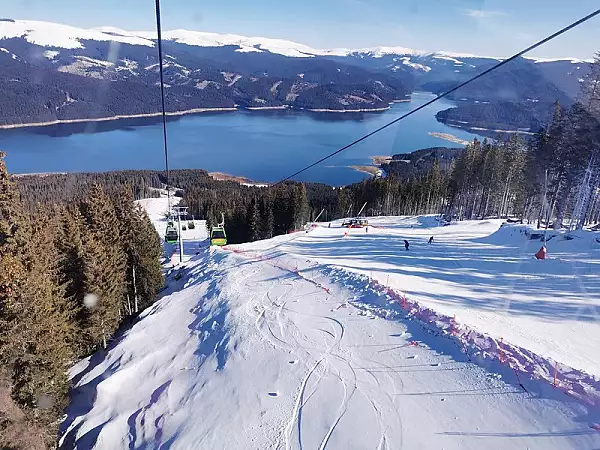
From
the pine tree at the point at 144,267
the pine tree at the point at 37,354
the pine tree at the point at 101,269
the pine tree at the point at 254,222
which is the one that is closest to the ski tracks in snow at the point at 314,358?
the pine tree at the point at 37,354

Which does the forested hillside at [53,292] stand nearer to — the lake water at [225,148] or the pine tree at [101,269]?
the pine tree at [101,269]

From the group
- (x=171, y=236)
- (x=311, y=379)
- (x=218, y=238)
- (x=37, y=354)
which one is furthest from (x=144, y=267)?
(x=311, y=379)

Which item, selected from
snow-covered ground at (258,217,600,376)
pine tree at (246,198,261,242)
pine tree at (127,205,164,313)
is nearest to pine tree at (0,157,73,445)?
pine tree at (127,205,164,313)

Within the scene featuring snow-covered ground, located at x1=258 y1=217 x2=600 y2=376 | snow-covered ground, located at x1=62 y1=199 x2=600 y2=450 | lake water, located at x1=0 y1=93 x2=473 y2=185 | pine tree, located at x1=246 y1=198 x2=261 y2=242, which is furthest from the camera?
lake water, located at x1=0 y1=93 x2=473 y2=185

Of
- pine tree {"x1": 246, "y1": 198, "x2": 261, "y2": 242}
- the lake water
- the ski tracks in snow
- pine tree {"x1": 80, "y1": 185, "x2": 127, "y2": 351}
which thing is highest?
the ski tracks in snow

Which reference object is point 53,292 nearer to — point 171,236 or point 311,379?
point 311,379

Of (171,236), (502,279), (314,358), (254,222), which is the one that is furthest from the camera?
(254,222)

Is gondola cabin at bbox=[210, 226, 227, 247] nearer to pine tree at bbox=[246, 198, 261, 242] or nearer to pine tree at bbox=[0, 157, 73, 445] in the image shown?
pine tree at bbox=[246, 198, 261, 242]
